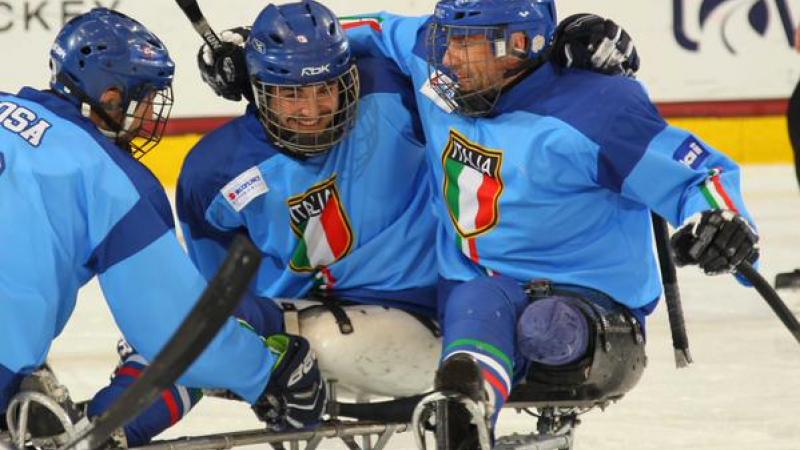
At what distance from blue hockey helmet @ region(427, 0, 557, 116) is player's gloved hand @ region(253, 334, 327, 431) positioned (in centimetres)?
59

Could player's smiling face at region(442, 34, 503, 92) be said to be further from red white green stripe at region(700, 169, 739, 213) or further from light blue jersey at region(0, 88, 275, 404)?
light blue jersey at region(0, 88, 275, 404)

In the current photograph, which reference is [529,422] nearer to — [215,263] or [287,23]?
Result: [215,263]

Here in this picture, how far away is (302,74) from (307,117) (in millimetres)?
90

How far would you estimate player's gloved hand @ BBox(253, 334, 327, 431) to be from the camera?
3203 mm

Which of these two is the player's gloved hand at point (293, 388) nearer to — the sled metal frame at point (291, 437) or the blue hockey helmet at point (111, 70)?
the sled metal frame at point (291, 437)

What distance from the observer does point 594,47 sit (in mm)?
3404

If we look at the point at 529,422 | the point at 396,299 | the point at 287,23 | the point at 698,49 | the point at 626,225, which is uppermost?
the point at 287,23

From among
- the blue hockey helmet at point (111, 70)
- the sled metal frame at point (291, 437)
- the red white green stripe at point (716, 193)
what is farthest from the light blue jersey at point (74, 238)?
the red white green stripe at point (716, 193)

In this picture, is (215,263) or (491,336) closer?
(491,336)

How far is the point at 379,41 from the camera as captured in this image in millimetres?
3793

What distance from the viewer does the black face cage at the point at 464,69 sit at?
338cm

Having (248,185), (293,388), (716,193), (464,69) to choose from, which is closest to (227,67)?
(248,185)

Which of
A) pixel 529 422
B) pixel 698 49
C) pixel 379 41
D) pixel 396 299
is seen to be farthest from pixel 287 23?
pixel 698 49

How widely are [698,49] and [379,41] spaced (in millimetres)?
3847
